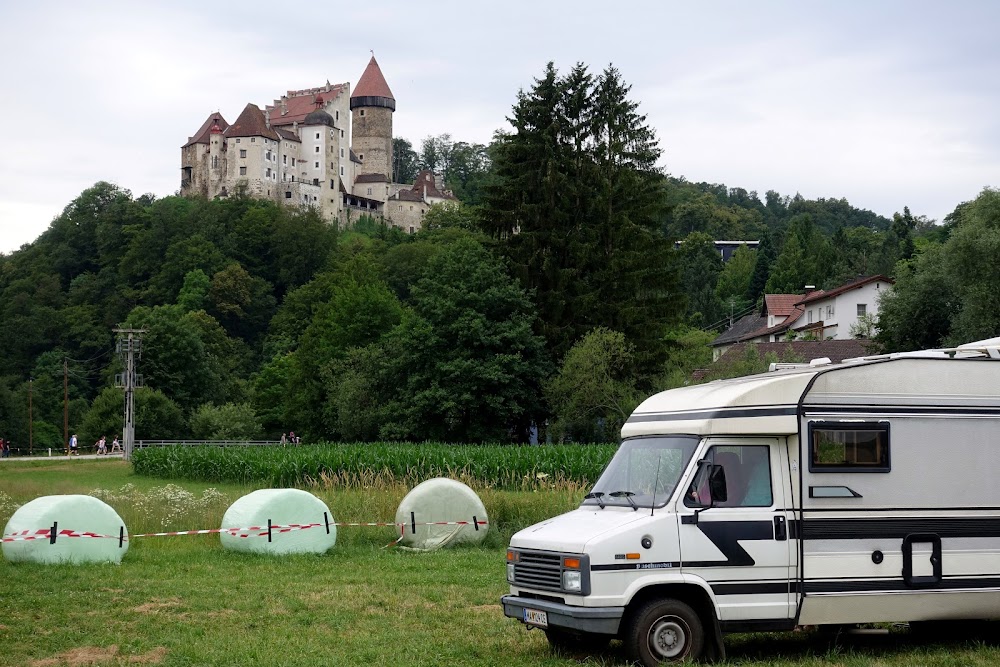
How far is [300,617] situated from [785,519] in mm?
5732

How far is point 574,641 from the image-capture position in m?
12.0

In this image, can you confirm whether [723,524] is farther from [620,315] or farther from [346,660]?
[620,315]

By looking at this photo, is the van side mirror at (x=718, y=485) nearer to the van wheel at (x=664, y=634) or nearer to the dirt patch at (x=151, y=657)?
the van wheel at (x=664, y=634)

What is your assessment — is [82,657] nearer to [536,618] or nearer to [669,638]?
[536,618]

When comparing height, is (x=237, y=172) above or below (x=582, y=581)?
above

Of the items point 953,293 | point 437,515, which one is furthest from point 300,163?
point 437,515

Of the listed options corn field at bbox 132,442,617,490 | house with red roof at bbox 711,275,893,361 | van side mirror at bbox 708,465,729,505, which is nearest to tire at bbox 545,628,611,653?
van side mirror at bbox 708,465,729,505

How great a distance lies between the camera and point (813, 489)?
11297 millimetres

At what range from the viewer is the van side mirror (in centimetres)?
1116

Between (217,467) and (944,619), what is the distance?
38.3 meters

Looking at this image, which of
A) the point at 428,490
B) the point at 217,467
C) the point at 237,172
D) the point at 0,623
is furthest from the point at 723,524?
the point at 237,172

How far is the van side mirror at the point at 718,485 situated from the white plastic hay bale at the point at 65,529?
35.0 feet

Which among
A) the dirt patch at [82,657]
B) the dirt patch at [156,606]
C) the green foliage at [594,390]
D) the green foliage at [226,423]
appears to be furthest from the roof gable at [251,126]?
the dirt patch at [82,657]

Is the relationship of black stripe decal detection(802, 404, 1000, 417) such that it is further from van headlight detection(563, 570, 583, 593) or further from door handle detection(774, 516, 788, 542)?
van headlight detection(563, 570, 583, 593)
